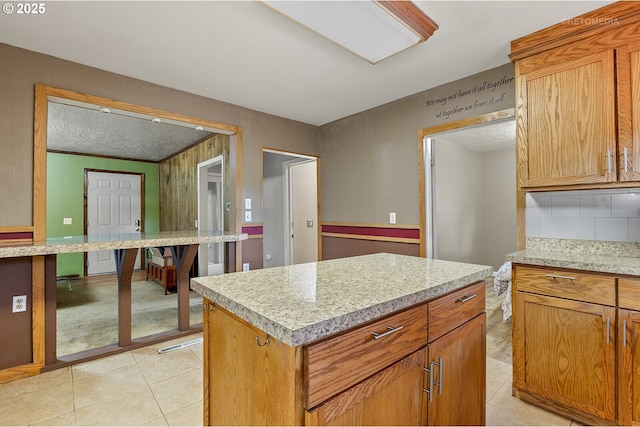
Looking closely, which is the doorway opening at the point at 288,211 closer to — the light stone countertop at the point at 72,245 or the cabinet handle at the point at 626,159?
the light stone countertop at the point at 72,245

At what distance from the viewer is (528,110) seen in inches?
81.1

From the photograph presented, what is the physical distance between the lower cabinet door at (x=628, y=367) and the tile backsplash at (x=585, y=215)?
0.66 metres

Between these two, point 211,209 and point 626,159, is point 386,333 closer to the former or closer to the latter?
point 626,159

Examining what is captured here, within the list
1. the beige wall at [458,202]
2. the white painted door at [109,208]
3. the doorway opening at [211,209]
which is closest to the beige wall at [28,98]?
the doorway opening at [211,209]

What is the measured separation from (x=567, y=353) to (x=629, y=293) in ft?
1.51

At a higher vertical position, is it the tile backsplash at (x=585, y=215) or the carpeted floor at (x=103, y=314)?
Result: the tile backsplash at (x=585, y=215)

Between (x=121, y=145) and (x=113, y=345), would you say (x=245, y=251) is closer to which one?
(x=113, y=345)

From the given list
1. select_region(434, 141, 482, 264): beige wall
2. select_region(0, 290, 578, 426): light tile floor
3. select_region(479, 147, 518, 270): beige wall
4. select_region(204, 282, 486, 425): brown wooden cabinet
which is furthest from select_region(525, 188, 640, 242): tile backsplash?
select_region(479, 147, 518, 270): beige wall

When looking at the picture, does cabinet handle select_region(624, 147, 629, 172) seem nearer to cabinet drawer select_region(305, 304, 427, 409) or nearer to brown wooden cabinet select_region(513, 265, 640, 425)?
brown wooden cabinet select_region(513, 265, 640, 425)

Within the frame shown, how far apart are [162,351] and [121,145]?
416 cm

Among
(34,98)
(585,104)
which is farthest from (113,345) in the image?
(585,104)

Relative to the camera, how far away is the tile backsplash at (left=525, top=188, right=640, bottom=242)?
1942 mm

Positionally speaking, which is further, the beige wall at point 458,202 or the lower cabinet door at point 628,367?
the beige wall at point 458,202

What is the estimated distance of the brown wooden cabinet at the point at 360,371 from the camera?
796mm
